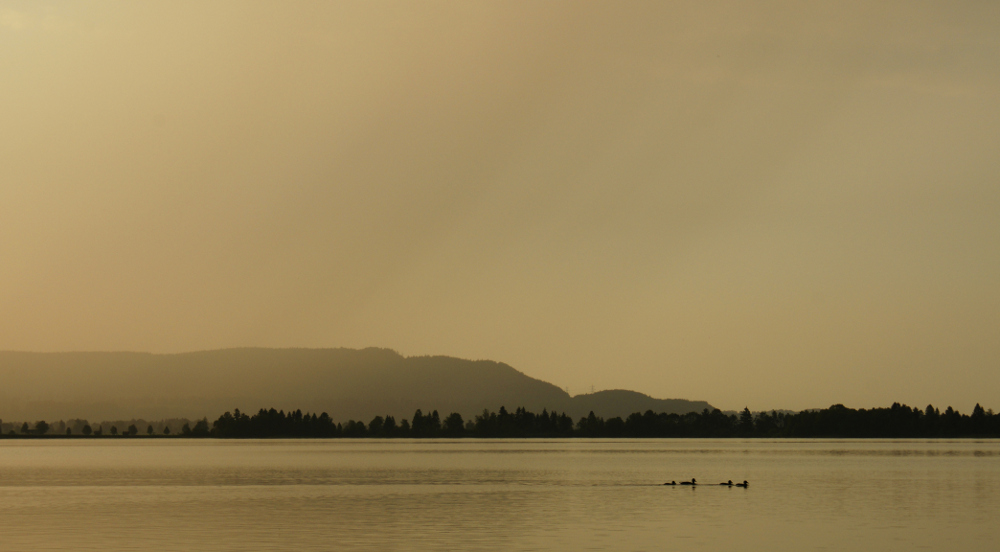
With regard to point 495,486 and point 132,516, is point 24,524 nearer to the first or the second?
point 132,516

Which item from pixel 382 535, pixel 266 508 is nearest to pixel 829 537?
pixel 382 535

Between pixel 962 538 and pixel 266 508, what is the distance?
38.9m

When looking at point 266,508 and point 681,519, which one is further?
point 266,508

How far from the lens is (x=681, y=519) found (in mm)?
58094

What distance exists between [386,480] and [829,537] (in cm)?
5721

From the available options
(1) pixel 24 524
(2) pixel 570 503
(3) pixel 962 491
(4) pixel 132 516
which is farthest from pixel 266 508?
(3) pixel 962 491

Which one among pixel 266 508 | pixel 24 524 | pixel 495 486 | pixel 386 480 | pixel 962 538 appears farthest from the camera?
pixel 386 480

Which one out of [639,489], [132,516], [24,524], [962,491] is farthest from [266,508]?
[962,491]

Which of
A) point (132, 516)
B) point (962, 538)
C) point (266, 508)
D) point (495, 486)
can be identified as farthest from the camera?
point (495, 486)

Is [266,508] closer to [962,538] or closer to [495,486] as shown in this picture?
[495,486]

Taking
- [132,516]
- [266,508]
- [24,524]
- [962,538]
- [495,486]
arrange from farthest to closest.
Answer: [495,486], [266,508], [132,516], [24,524], [962,538]

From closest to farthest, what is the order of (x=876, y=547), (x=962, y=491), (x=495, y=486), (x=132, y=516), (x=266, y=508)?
(x=876, y=547) → (x=132, y=516) → (x=266, y=508) → (x=962, y=491) → (x=495, y=486)

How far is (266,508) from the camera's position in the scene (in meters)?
65.6

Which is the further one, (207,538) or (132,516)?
(132,516)
